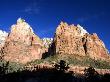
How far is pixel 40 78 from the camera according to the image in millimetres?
195000

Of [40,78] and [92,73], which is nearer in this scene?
[92,73]

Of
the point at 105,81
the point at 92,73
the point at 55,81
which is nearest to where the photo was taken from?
the point at 105,81

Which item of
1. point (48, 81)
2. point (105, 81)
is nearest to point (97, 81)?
point (105, 81)

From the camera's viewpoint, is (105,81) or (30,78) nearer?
(105,81)

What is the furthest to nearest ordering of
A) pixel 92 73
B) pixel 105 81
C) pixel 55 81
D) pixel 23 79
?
pixel 23 79, pixel 92 73, pixel 55 81, pixel 105 81

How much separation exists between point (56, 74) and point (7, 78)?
24639 millimetres

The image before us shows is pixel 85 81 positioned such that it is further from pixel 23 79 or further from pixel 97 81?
pixel 23 79

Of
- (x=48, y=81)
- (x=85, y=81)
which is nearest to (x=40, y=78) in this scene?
(x=48, y=81)

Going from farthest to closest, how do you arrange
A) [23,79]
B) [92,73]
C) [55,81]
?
[23,79]
[92,73]
[55,81]

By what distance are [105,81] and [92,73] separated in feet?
96.7

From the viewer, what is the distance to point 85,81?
17050cm

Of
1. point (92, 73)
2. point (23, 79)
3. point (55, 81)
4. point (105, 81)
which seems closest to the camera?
point (105, 81)

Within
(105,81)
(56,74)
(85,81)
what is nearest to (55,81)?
(56,74)

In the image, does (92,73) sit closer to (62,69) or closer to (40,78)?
(62,69)
